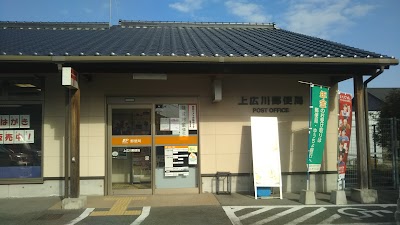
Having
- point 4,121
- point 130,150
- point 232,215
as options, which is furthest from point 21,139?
point 232,215

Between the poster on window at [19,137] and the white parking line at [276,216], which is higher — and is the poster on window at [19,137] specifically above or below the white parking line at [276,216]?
above

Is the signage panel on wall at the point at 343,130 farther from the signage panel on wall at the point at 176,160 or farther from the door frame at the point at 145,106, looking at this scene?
the signage panel on wall at the point at 176,160

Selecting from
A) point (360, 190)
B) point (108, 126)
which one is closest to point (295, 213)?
point (360, 190)

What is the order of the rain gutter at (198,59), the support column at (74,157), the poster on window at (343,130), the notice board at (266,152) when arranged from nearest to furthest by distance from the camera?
the rain gutter at (198,59) < the support column at (74,157) < the poster on window at (343,130) < the notice board at (266,152)

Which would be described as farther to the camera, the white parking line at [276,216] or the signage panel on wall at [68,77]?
the signage panel on wall at [68,77]

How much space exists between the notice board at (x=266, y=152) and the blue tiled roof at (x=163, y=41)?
1.91 meters

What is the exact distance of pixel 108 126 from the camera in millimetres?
Result: 9914

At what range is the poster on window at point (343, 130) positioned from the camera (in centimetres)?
898

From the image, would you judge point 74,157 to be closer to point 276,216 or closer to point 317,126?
point 276,216

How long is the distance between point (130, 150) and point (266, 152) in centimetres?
353

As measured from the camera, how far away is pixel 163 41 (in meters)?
10.6

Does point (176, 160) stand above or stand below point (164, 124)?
below

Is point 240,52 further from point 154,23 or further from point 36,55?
point 154,23

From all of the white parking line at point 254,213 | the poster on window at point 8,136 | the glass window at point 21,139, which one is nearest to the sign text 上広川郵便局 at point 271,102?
the white parking line at point 254,213
